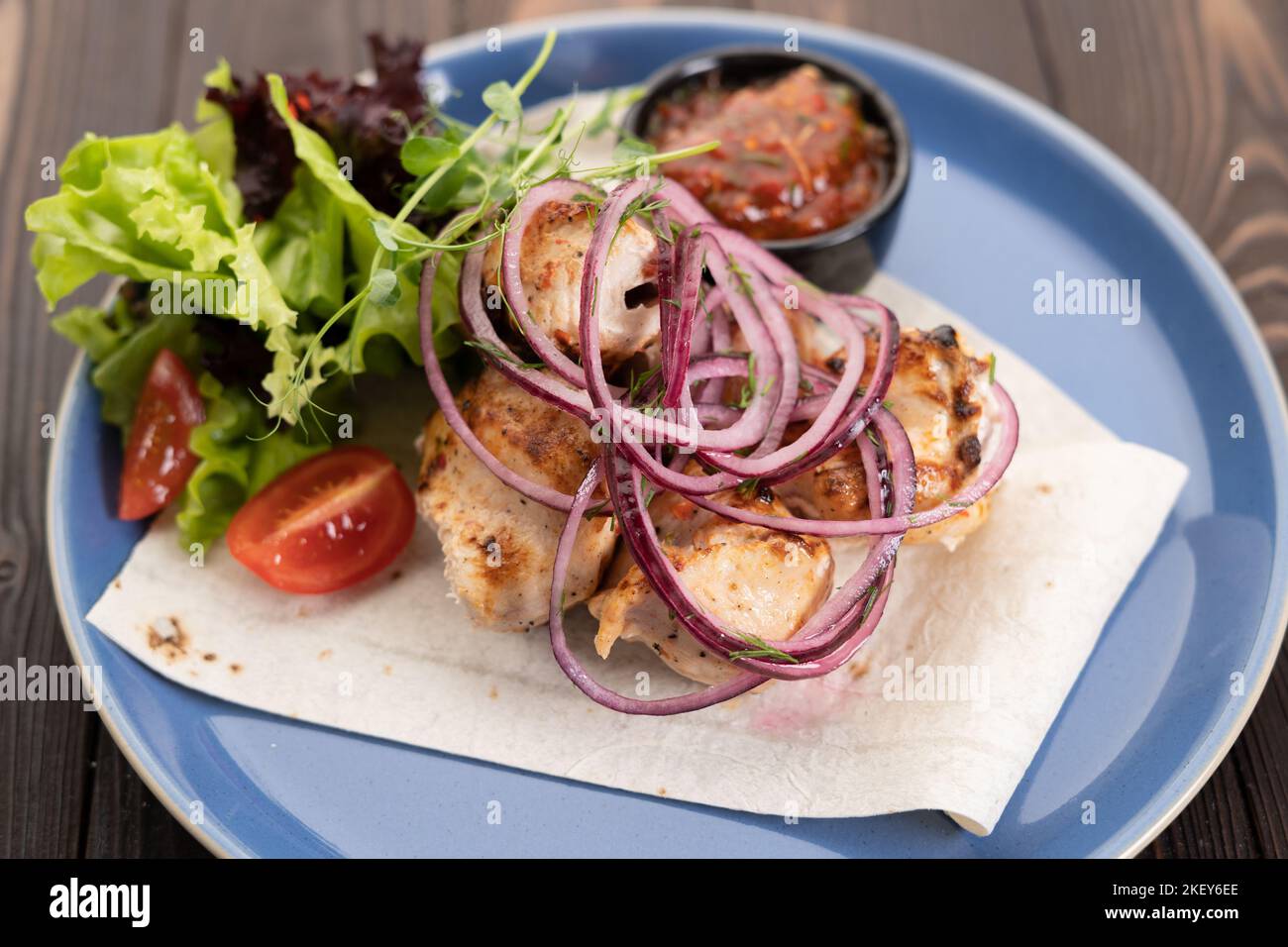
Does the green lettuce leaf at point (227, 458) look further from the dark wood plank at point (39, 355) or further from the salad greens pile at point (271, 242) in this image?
the dark wood plank at point (39, 355)

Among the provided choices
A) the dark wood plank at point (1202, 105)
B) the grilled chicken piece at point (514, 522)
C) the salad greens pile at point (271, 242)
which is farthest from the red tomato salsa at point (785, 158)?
the dark wood plank at point (1202, 105)

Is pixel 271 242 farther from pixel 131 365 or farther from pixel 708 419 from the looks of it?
pixel 708 419

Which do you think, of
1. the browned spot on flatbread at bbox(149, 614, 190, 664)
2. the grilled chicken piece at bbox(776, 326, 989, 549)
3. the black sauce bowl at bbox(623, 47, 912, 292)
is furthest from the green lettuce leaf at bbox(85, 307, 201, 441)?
the grilled chicken piece at bbox(776, 326, 989, 549)

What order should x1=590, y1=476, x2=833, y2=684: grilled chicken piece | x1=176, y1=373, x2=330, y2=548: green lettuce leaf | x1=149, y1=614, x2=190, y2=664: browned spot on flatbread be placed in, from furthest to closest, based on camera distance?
x1=176, y1=373, x2=330, y2=548: green lettuce leaf
x1=149, y1=614, x2=190, y2=664: browned spot on flatbread
x1=590, y1=476, x2=833, y2=684: grilled chicken piece

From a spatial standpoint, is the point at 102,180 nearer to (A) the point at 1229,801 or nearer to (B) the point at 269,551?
(B) the point at 269,551

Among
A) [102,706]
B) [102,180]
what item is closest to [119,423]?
[102,180]

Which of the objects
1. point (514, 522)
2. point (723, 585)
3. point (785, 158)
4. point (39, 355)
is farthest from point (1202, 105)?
point (39, 355)

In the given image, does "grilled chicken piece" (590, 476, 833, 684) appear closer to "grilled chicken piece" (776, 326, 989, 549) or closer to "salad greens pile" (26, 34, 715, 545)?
"grilled chicken piece" (776, 326, 989, 549)
